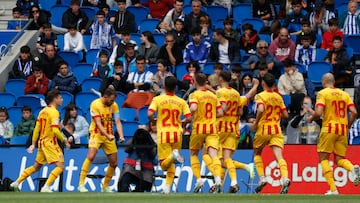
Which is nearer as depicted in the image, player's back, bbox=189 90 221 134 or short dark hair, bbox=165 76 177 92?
short dark hair, bbox=165 76 177 92

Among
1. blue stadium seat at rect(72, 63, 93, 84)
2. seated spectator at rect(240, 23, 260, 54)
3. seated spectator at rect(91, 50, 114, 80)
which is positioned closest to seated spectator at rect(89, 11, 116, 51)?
blue stadium seat at rect(72, 63, 93, 84)

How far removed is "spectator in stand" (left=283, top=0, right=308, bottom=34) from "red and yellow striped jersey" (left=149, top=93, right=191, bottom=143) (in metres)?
7.86

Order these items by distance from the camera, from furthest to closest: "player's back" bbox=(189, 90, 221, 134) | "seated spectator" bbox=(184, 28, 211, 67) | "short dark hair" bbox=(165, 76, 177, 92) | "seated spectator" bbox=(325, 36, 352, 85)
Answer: "seated spectator" bbox=(184, 28, 211, 67) < "seated spectator" bbox=(325, 36, 352, 85) < "player's back" bbox=(189, 90, 221, 134) < "short dark hair" bbox=(165, 76, 177, 92)

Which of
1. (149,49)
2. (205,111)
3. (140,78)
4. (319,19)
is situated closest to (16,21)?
(149,49)

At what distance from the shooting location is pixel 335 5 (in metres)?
31.8

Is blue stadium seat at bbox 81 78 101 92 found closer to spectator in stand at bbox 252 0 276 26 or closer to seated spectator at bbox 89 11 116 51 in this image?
seated spectator at bbox 89 11 116 51

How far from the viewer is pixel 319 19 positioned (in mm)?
30625

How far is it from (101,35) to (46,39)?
128 centimetres

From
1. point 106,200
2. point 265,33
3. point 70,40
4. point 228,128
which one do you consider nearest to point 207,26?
point 265,33

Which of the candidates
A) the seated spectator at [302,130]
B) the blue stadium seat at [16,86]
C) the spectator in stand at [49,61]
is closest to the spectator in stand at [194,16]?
the spectator in stand at [49,61]

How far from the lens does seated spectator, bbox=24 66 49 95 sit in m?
29.9

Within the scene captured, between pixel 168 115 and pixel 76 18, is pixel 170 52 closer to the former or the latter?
pixel 76 18

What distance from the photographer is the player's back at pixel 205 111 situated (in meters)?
23.8

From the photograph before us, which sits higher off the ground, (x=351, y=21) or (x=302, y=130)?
(x=351, y=21)
